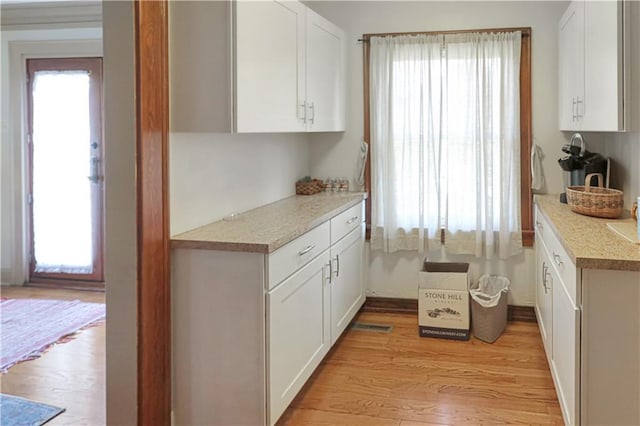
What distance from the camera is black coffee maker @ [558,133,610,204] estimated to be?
11.5ft

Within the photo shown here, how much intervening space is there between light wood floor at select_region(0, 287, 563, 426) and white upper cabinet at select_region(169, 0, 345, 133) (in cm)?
141

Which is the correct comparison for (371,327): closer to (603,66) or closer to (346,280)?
(346,280)

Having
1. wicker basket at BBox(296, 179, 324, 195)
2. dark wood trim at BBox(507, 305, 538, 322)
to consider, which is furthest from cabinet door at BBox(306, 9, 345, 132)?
dark wood trim at BBox(507, 305, 538, 322)

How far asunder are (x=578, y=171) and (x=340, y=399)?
2.03m

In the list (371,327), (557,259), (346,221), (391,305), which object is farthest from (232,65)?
(391,305)

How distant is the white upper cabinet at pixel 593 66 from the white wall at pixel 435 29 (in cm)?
27

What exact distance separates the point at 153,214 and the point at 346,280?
5.76 ft

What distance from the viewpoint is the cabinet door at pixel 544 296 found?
10.3 feet

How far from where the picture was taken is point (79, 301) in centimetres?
489

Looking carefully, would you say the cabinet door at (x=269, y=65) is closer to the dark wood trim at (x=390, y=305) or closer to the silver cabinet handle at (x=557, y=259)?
the silver cabinet handle at (x=557, y=259)

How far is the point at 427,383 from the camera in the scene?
3307mm

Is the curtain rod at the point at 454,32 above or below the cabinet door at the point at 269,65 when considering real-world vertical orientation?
above

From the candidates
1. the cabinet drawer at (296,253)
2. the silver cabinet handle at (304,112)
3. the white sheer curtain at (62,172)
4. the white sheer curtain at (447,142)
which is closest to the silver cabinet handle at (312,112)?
the silver cabinet handle at (304,112)

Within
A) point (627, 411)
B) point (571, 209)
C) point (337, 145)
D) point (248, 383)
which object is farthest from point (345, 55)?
point (627, 411)
